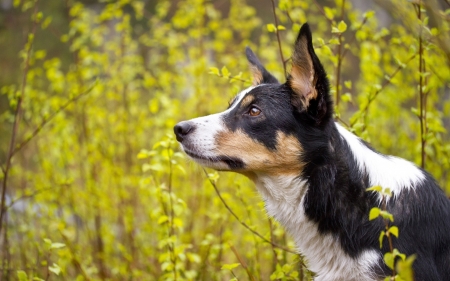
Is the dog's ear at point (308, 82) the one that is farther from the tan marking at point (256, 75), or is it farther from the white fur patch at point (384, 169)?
the tan marking at point (256, 75)

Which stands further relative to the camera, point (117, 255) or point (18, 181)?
point (18, 181)

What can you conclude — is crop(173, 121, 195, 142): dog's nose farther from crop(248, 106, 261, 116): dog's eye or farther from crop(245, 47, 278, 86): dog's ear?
crop(245, 47, 278, 86): dog's ear

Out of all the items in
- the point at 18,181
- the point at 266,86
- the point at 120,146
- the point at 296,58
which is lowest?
the point at 18,181

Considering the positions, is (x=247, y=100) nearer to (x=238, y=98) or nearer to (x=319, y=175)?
(x=238, y=98)

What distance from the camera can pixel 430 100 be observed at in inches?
244

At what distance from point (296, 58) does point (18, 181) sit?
5.94 metres

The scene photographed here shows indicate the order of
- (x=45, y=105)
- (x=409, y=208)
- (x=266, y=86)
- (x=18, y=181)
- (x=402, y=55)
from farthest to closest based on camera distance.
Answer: (x=18, y=181) < (x=45, y=105) < (x=402, y=55) < (x=266, y=86) < (x=409, y=208)

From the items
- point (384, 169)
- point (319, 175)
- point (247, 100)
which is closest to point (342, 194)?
point (319, 175)

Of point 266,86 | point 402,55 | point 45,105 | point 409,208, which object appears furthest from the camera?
point 45,105

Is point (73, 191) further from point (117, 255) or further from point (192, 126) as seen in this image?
point (192, 126)

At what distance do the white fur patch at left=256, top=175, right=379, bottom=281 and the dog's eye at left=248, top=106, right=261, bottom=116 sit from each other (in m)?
0.45

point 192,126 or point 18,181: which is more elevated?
point 192,126

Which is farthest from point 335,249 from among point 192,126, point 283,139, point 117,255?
point 117,255

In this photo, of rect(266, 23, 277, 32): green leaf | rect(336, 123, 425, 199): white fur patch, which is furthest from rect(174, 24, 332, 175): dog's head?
rect(266, 23, 277, 32): green leaf
